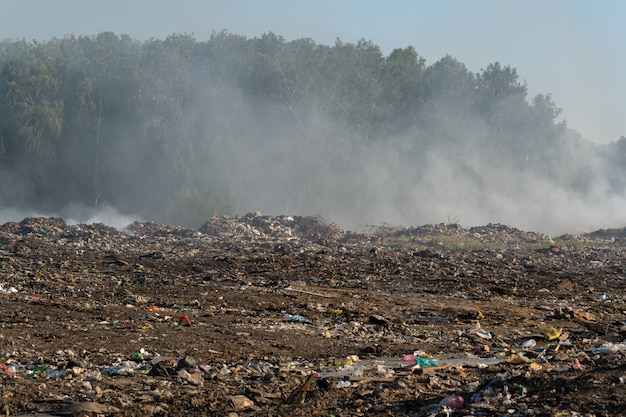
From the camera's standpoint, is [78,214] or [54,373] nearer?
[54,373]

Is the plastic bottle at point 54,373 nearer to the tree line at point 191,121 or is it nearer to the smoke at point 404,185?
the tree line at point 191,121

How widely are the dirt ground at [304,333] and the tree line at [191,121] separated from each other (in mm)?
18996

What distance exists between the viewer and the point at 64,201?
127 ft

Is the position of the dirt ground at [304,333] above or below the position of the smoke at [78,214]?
above

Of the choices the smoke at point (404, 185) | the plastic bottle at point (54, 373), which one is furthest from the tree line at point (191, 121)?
the plastic bottle at point (54, 373)

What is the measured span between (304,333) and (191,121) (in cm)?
3135

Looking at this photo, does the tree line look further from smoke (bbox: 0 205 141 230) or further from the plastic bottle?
the plastic bottle

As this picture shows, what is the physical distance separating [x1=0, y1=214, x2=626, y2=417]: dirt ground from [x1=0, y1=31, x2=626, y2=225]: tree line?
18996 millimetres

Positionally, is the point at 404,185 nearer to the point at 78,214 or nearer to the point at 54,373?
the point at 78,214

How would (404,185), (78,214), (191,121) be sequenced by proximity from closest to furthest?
(78,214) < (191,121) < (404,185)

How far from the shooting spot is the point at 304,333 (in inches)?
342

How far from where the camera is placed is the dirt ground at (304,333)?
5.16 metres

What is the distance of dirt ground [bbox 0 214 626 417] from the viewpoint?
5156 mm

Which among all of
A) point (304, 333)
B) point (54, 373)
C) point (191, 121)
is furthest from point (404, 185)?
point (54, 373)
